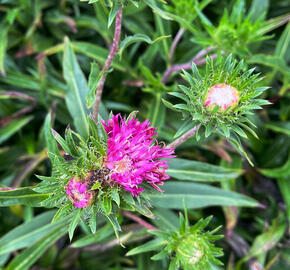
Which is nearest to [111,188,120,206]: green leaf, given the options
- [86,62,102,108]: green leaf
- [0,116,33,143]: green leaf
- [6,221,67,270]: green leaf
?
[86,62,102,108]: green leaf

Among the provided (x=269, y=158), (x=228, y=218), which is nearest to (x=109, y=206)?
(x=228, y=218)

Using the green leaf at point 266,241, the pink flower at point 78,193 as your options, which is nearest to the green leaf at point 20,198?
the pink flower at point 78,193

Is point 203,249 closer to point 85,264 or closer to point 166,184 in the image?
point 166,184

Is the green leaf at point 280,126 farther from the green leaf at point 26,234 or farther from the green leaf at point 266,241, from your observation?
the green leaf at point 26,234

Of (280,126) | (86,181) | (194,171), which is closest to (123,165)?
(86,181)

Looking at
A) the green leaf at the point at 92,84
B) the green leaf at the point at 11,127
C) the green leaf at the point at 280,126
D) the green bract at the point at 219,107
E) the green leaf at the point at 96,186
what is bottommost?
the green leaf at the point at 11,127

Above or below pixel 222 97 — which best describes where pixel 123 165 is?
below

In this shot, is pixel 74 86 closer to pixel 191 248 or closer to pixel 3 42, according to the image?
pixel 3 42
